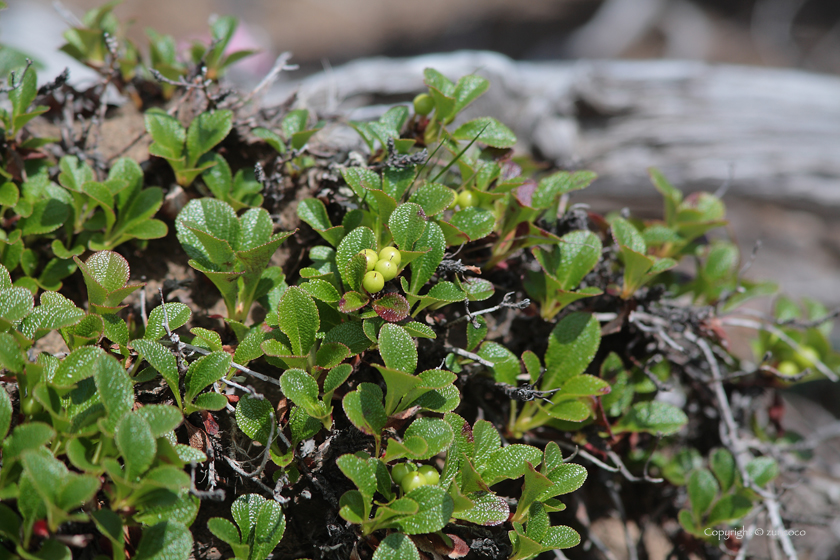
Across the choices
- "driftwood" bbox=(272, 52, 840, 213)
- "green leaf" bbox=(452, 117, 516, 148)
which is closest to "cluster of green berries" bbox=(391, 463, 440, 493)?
"green leaf" bbox=(452, 117, 516, 148)

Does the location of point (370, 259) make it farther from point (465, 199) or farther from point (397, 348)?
point (465, 199)

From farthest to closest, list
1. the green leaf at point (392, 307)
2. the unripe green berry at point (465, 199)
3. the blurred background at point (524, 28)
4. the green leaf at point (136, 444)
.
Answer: the blurred background at point (524, 28), the unripe green berry at point (465, 199), the green leaf at point (392, 307), the green leaf at point (136, 444)

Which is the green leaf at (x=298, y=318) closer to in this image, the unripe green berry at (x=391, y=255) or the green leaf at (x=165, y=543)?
the unripe green berry at (x=391, y=255)

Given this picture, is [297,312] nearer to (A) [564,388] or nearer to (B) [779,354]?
(A) [564,388]

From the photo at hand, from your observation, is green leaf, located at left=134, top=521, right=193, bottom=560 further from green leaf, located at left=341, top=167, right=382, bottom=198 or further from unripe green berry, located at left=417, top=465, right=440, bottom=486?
green leaf, located at left=341, top=167, right=382, bottom=198

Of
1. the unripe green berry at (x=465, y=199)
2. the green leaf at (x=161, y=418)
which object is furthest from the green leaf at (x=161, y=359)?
the unripe green berry at (x=465, y=199)

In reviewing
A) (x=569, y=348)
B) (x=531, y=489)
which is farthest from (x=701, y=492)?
(x=531, y=489)

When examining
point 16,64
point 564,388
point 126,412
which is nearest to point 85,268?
point 126,412

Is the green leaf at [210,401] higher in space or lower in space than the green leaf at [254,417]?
higher
